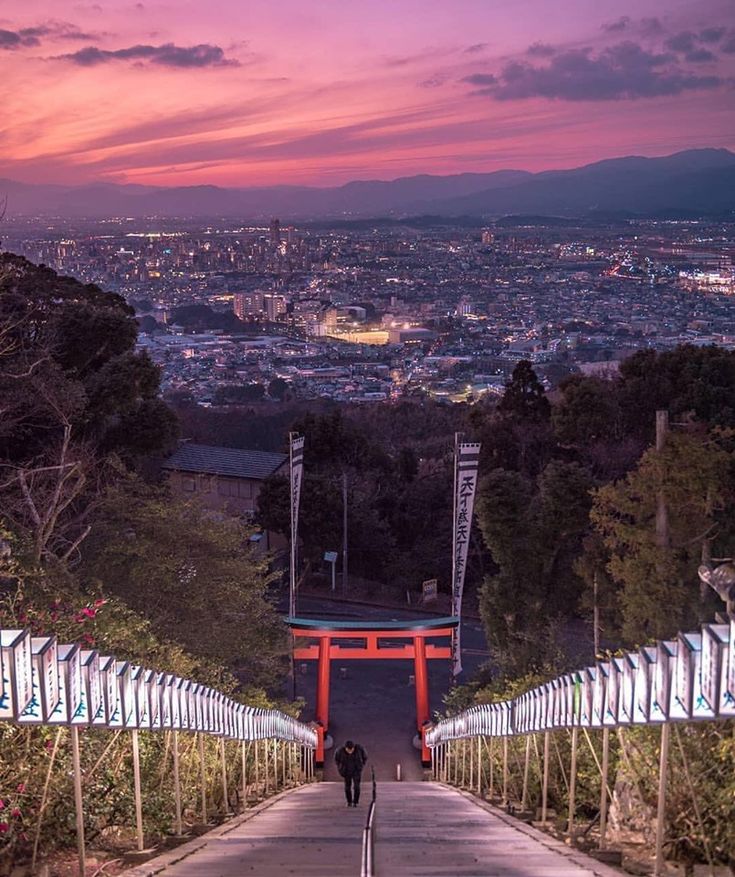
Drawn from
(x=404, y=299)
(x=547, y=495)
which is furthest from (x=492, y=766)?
(x=404, y=299)

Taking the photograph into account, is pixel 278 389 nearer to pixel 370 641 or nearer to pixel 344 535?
pixel 344 535

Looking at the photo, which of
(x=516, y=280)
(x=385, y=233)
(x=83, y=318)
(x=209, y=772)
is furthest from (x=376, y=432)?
(x=385, y=233)

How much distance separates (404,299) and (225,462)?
51151mm

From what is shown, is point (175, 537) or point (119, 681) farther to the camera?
point (175, 537)

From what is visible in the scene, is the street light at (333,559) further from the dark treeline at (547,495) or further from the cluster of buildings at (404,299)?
the cluster of buildings at (404,299)

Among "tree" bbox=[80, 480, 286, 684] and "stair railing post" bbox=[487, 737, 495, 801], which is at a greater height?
"tree" bbox=[80, 480, 286, 684]

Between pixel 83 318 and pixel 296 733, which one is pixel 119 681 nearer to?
pixel 296 733

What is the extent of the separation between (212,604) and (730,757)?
1222cm

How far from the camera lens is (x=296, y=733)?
53.0ft

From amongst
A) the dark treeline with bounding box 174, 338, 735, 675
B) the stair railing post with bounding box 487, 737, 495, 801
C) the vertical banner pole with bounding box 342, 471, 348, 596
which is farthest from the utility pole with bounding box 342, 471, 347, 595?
the stair railing post with bounding box 487, 737, 495, 801

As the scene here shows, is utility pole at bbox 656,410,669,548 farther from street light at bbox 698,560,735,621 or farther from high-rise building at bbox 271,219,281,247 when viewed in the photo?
high-rise building at bbox 271,219,281,247

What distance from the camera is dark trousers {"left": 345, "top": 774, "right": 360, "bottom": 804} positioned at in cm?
1224

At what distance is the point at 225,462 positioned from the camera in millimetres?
34750

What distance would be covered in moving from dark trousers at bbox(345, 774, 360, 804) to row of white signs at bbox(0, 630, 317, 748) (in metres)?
4.13
